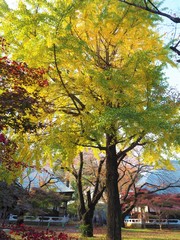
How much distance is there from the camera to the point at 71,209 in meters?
29.9

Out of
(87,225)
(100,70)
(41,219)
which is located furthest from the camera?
(41,219)

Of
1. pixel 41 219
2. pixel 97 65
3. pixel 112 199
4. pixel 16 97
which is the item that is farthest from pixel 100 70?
pixel 41 219

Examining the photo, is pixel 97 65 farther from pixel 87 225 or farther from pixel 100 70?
pixel 87 225

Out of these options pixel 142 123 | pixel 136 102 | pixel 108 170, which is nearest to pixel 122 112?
pixel 142 123

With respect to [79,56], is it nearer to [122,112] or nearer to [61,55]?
[61,55]

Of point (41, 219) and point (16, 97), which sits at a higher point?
point (16, 97)

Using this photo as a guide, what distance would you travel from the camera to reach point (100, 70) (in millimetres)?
8375

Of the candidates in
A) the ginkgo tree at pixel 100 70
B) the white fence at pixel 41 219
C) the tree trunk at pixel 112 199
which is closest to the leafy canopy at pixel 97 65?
the ginkgo tree at pixel 100 70

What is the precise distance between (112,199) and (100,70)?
436 cm

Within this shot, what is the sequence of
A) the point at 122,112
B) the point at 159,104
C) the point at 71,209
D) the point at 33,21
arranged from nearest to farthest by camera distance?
the point at 122,112
the point at 33,21
the point at 159,104
the point at 71,209

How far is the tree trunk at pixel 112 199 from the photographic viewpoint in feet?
29.0

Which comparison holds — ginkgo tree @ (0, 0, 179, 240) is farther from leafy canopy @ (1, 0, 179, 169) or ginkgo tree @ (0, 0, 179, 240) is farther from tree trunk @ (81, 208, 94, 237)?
tree trunk @ (81, 208, 94, 237)

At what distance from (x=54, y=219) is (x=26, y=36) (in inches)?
879

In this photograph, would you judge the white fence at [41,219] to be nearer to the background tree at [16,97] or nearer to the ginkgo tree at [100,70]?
the ginkgo tree at [100,70]
